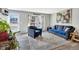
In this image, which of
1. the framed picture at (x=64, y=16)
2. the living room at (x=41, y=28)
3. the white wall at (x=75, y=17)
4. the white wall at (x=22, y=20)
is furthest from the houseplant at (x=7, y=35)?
the white wall at (x=75, y=17)

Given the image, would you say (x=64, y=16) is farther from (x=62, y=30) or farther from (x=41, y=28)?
(x=41, y=28)

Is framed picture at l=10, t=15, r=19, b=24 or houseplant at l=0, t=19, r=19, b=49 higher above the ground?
framed picture at l=10, t=15, r=19, b=24

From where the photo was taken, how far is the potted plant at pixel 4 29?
2.42 metres

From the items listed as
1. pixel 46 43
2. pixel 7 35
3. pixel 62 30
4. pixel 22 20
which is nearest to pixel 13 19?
pixel 22 20

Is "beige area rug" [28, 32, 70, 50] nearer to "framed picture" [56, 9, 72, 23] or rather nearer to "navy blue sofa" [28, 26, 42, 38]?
"navy blue sofa" [28, 26, 42, 38]

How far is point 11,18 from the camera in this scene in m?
2.43

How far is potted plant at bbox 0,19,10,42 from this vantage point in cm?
242

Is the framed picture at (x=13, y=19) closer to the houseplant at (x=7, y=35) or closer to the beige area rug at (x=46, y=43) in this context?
the houseplant at (x=7, y=35)

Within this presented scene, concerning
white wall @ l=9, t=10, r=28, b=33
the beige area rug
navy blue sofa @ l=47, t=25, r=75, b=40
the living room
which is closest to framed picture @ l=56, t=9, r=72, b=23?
the living room

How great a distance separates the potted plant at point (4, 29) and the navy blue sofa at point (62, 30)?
0.70 metres

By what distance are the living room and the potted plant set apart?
3 centimetres
